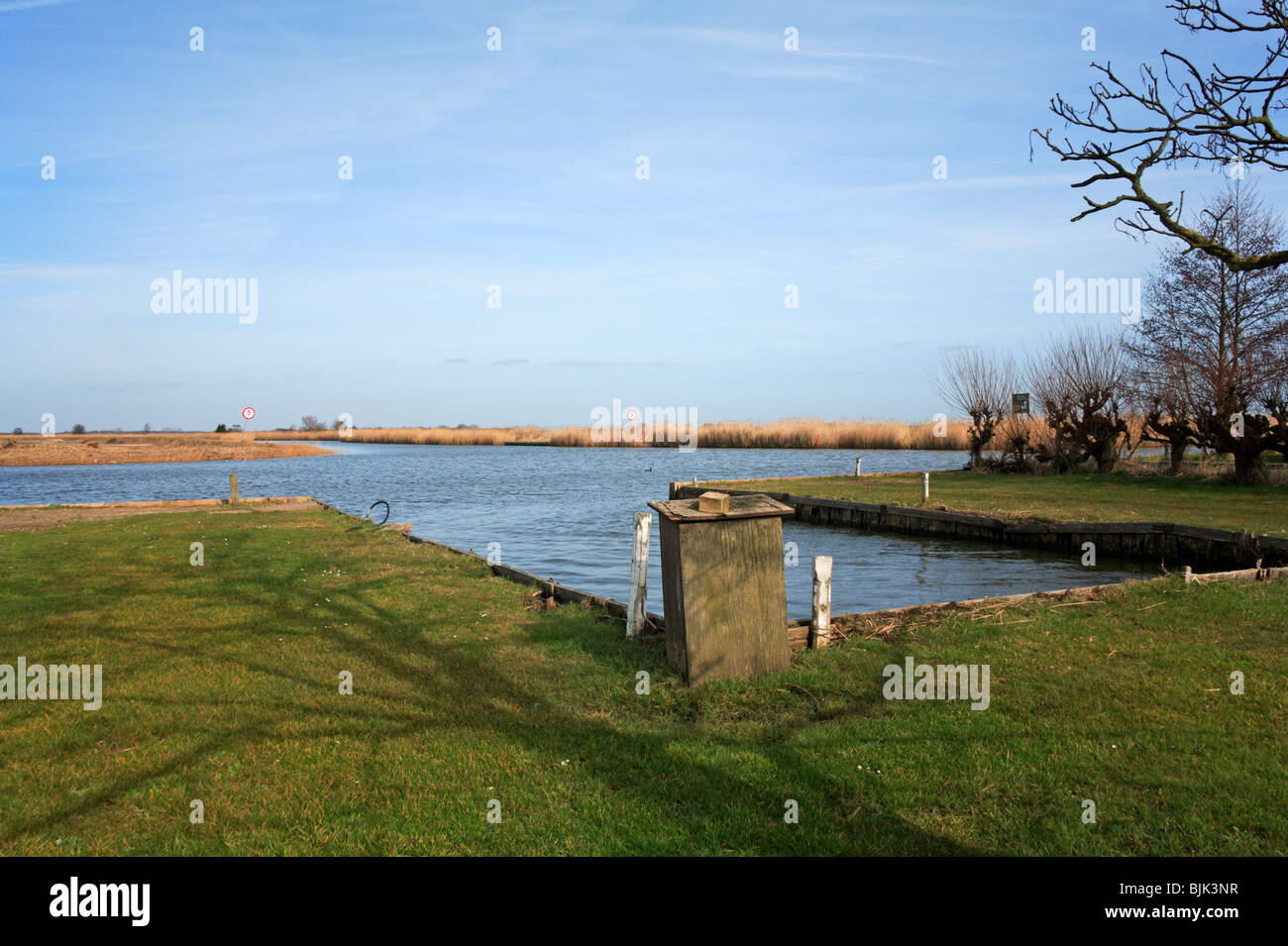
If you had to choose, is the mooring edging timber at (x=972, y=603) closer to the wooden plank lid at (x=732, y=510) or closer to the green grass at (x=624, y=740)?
the green grass at (x=624, y=740)

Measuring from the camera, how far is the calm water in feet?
51.8

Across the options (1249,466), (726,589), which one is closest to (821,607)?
(726,589)

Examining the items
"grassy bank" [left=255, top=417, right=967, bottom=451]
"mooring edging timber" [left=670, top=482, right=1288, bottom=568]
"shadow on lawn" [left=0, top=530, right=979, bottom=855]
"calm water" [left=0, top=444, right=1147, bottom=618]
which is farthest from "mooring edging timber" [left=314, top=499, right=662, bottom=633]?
"grassy bank" [left=255, top=417, right=967, bottom=451]

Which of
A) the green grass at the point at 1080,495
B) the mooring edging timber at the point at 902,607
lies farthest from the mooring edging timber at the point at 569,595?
the green grass at the point at 1080,495

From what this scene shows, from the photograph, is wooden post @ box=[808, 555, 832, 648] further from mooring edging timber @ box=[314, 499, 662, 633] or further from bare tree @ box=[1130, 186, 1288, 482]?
bare tree @ box=[1130, 186, 1288, 482]

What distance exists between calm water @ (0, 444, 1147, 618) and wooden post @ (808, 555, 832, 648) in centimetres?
470

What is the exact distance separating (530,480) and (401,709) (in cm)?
4421

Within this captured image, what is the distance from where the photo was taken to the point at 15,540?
55.0 feet

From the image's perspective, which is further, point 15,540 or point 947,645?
point 15,540

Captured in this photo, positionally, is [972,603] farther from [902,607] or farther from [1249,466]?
[1249,466]

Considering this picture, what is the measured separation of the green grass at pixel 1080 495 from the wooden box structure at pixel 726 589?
12503mm

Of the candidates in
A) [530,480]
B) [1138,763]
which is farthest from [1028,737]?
[530,480]

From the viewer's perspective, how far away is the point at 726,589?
695 cm
